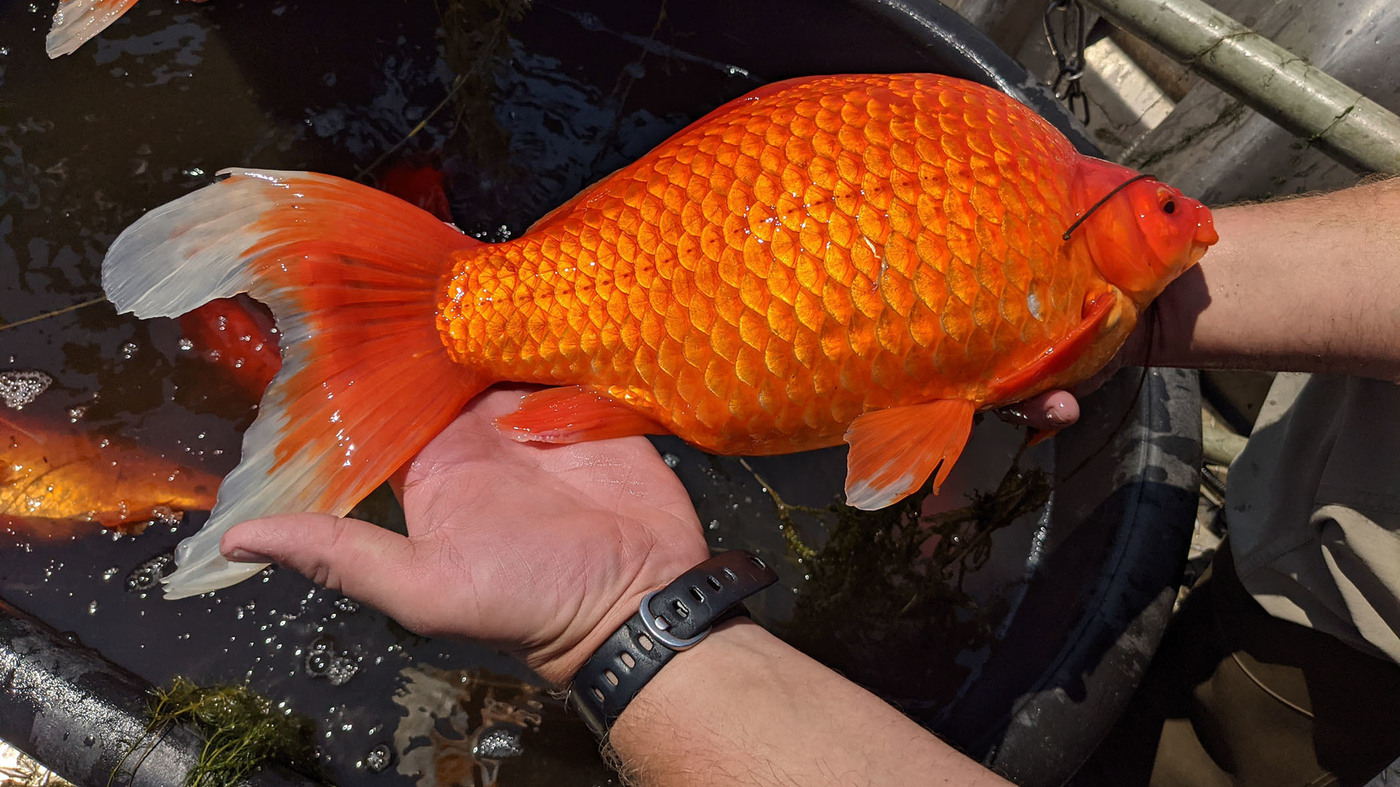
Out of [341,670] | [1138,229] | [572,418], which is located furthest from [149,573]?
[1138,229]

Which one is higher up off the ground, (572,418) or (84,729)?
(572,418)

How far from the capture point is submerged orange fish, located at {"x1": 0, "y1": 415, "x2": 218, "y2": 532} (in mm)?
1513

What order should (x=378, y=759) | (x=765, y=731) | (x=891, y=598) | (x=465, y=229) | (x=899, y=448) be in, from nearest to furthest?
(x=765, y=731) → (x=899, y=448) → (x=378, y=759) → (x=891, y=598) → (x=465, y=229)

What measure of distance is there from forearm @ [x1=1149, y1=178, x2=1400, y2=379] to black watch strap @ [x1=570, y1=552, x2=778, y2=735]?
974 mm

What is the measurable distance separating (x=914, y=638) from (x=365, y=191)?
145 cm

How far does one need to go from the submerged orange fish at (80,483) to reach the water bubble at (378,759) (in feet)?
2.04

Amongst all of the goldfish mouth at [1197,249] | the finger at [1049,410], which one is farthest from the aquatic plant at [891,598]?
the goldfish mouth at [1197,249]

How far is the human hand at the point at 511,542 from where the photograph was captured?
946 mm

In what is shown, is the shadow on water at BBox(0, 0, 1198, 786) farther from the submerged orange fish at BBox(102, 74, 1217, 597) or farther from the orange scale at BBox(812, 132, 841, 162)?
the orange scale at BBox(812, 132, 841, 162)

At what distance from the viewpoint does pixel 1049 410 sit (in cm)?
125

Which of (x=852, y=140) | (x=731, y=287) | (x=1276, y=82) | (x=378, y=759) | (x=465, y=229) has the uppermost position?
(x=1276, y=82)

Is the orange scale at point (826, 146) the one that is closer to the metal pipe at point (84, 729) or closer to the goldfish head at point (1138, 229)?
the goldfish head at point (1138, 229)

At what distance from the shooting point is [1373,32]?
76.7 inches

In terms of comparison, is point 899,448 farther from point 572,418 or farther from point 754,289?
point 572,418
